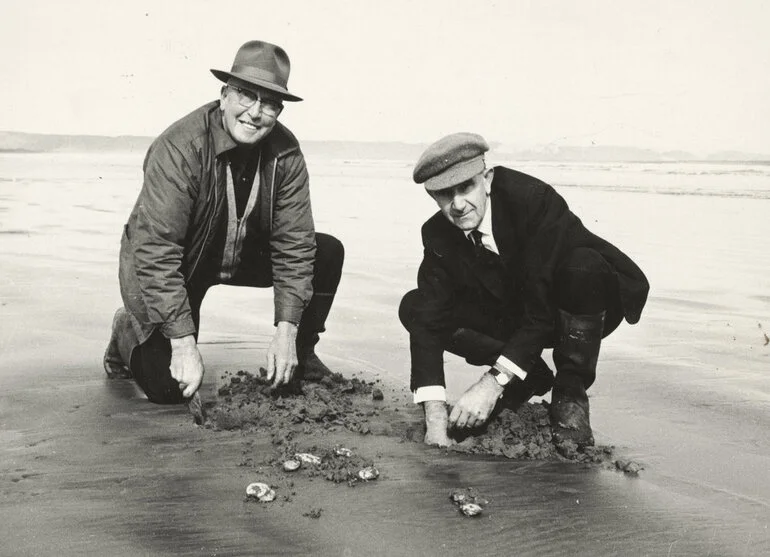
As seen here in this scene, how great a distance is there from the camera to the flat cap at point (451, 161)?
2963mm

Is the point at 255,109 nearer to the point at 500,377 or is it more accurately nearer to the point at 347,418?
the point at 347,418

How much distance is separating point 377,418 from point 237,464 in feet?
2.59

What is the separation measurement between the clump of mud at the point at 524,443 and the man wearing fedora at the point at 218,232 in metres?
0.87

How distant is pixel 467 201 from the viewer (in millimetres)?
3023

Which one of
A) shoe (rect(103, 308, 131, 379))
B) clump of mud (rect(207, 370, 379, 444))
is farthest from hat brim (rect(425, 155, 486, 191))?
shoe (rect(103, 308, 131, 379))

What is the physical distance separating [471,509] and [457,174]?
1195 millimetres

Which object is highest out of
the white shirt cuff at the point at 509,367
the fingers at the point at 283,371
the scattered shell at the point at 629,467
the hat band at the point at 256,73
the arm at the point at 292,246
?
the hat band at the point at 256,73

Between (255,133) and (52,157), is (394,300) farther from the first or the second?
(52,157)

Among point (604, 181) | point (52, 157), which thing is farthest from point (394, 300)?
point (52, 157)

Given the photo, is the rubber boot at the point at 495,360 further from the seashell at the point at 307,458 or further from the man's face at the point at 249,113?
the man's face at the point at 249,113

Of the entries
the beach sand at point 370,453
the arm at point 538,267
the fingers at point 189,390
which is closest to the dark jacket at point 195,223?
the fingers at point 189,390

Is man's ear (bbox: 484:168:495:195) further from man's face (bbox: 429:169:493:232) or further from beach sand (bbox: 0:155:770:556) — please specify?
beach sand (bbox: 0:155:770:556)

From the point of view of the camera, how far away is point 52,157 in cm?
2064

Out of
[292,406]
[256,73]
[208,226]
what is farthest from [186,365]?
[256,73]
